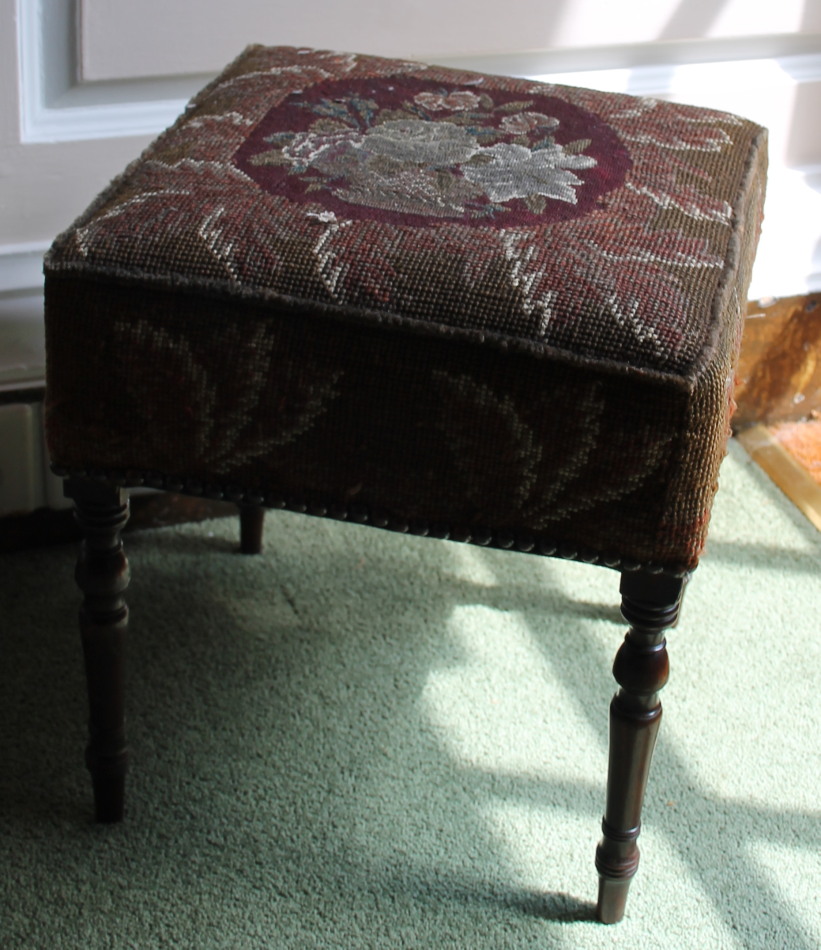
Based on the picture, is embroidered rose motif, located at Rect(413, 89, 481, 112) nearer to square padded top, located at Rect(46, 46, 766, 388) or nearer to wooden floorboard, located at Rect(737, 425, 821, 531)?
square padded top, located at Rect(46, 46, 766, 388)

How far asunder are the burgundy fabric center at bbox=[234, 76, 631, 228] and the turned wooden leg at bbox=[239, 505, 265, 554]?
396mm

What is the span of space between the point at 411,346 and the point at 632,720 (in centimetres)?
26

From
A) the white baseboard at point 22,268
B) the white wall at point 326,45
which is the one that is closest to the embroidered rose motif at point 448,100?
the white wall at point 326,45

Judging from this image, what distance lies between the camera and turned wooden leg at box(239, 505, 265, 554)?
3.62 feet

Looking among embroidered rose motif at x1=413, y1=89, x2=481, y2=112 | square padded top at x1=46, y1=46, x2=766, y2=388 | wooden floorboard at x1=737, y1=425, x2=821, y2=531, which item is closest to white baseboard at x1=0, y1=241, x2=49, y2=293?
square padded top at x1=46, y1=46, x2=766, y2=388

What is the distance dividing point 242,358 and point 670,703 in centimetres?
52

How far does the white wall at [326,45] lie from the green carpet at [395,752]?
0.89 ft

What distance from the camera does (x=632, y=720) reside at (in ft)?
2.38

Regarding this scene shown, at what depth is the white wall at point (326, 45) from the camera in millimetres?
993

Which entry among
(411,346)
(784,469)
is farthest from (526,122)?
(784,469)

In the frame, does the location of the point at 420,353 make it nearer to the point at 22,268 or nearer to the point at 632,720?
the point at 632,720

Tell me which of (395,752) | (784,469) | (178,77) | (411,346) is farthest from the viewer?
(784,469)

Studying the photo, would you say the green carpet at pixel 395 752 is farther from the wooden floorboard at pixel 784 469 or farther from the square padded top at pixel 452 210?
the square padded top at pixel 452 210

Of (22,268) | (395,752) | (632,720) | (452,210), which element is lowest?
(395,752)
